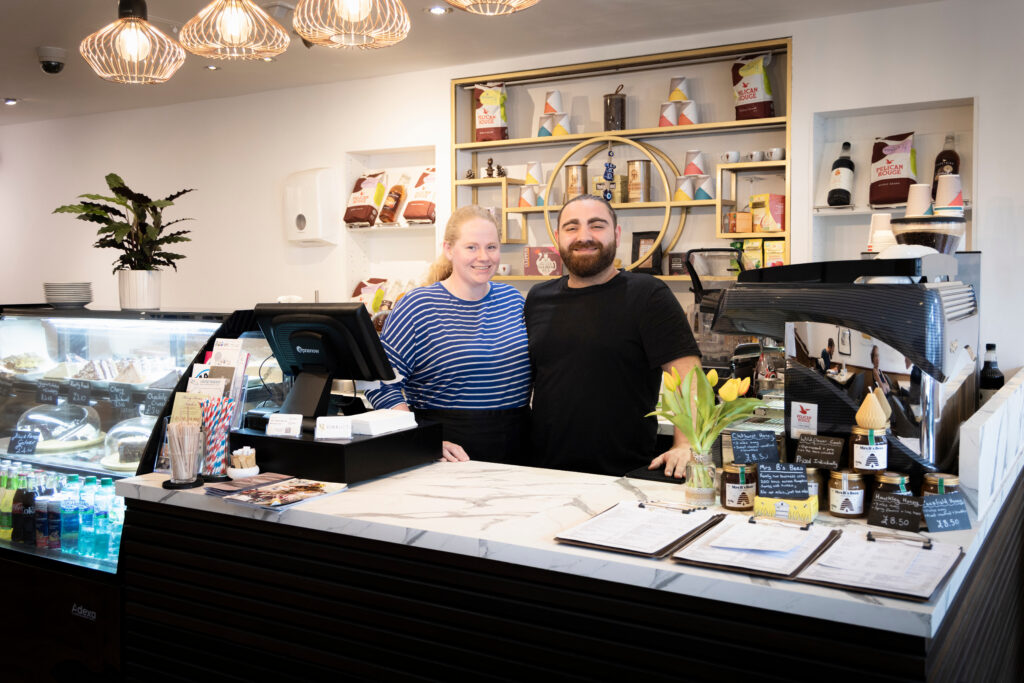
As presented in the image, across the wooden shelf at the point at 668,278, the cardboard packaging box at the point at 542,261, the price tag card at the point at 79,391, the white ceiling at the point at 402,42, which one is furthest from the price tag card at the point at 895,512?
the cardboard packaging box at the point at 542,261

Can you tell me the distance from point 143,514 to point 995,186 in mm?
4094

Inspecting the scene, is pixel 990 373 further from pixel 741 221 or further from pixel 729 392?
pixel 729 392

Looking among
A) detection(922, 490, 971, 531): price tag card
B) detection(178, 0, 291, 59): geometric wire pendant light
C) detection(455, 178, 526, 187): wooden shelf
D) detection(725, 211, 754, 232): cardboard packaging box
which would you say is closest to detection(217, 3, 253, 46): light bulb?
detection(178, 0, 291, 59): geometric wire pendant light

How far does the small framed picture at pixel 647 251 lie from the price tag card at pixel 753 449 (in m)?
3.25

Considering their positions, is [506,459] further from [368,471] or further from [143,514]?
[143,514]

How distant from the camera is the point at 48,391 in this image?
304 cm

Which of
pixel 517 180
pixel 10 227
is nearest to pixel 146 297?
pixel 517 180

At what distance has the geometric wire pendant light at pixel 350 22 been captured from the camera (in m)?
2.63

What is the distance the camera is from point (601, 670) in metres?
1.54

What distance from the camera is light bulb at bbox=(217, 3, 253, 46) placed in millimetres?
2865

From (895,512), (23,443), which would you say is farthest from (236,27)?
(895,512)

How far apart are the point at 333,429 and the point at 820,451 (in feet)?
3.88

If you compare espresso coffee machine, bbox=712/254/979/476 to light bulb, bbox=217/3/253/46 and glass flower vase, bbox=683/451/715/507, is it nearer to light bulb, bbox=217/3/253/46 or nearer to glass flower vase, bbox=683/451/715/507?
glass flower vase, bbox=683/451/715/507

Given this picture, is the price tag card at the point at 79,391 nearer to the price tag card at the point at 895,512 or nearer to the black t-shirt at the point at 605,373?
the black t-shirt at the point at 605,373
